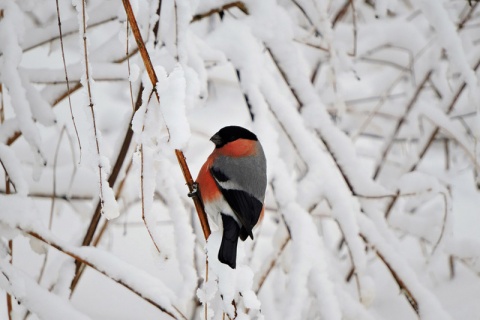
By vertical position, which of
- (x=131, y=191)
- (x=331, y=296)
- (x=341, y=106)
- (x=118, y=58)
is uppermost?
(x=118, y=58)

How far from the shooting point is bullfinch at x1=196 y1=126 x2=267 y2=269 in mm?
882

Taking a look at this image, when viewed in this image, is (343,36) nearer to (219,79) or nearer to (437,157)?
(219,79)

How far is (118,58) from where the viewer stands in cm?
120

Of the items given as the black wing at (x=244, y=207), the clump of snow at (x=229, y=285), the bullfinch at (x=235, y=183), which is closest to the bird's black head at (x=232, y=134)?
the bullfinch at (x=235, y=183)

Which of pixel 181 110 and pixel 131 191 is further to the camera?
pixel 131 191

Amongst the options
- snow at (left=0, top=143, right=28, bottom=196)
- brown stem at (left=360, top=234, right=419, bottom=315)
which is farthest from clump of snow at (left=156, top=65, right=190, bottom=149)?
brown stem at (left=360, top=234, right=419, bottom=315)

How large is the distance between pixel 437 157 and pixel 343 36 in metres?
1.15

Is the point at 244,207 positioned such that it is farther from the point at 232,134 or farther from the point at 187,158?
the point at 187,158

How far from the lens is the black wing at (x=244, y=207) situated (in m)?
0.87

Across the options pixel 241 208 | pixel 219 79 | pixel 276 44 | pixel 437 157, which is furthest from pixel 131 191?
pixel 437 157

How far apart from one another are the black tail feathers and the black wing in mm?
17

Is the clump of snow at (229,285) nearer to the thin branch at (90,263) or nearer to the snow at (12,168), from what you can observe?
the thin branch at (90,263)

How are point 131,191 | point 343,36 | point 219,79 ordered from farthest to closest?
1. point 219,79
2. point 343,36
3. point 131,191

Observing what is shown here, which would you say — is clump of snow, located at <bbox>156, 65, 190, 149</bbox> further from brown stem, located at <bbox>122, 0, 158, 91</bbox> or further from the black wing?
the black wing
